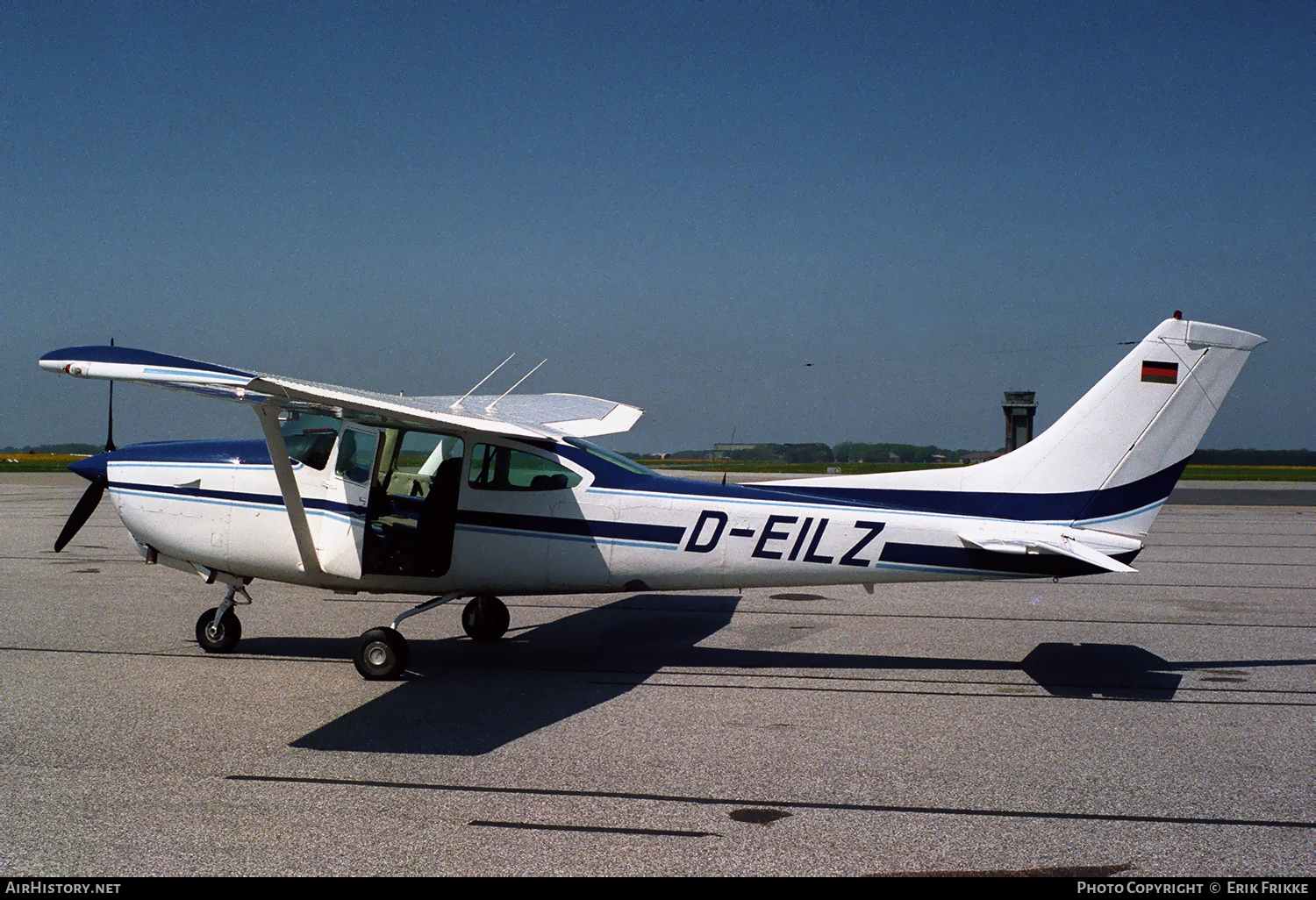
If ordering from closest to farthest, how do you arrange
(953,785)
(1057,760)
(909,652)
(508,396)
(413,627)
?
(953,785) → (1057,760) → (909,652) → (413,627) → (508,396)

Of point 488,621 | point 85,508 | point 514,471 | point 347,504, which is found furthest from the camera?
point 488,621

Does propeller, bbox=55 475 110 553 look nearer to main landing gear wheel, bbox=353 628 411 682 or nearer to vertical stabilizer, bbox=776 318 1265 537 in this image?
main landing gear wheel, bbox=353 628 411 682

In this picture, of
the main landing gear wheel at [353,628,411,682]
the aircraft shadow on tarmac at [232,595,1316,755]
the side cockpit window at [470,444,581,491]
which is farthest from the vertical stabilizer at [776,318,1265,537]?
the main landing gear wheel at [353,628,411,682]

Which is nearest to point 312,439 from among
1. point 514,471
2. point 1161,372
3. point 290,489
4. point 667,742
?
point 290,489

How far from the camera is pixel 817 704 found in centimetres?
679

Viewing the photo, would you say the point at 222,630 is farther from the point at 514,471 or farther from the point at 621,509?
the point at 621,509

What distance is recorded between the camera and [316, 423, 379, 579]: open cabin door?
760cm

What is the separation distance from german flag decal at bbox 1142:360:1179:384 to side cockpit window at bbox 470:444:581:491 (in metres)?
4.43

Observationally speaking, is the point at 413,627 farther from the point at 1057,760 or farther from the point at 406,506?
the point at 1057,760

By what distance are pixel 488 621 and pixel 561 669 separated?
55.6 inches

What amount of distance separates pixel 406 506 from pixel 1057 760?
494cm

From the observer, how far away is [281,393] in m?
5.90
